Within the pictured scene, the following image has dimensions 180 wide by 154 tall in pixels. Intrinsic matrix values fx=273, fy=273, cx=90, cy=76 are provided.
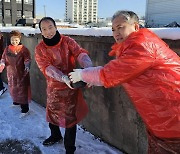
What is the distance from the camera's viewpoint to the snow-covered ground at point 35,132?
3.41 m

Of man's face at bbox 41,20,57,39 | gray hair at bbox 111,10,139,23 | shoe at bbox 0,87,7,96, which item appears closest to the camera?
gray hair at bbox 111,10,139,23

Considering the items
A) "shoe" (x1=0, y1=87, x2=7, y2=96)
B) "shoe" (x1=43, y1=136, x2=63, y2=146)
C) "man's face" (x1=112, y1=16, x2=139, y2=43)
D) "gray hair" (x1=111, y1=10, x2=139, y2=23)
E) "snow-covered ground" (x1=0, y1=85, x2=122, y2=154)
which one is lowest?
"shoe" (x1=0, y1=87, x2=7, y2=96)

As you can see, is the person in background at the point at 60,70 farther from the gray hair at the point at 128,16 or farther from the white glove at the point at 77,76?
the gray hair at the point at 128,16

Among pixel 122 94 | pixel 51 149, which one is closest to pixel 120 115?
pixel 122 94

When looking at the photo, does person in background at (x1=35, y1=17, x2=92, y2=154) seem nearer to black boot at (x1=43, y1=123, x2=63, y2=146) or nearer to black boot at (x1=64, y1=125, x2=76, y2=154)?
black boot at (x1=64, y1=125, x2=76, y2=154)

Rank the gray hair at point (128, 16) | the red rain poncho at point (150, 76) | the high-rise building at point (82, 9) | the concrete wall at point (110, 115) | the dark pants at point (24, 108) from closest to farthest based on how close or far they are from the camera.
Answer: the red rain poncho at point (150, 76) → the gray hair at point (128, 16) → the concrete wall at point (110, 115) → the dark pants at point (24, 108) → the high-rise building at point (82, 9)

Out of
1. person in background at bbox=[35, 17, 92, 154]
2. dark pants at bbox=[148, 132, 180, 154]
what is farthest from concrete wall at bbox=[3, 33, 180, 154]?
dark pants at bbox=[148, 132, 180, 154]

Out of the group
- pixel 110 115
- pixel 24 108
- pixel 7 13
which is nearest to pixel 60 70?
pixel 110 115

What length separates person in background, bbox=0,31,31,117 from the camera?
442cm

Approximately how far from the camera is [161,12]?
17.0 metres

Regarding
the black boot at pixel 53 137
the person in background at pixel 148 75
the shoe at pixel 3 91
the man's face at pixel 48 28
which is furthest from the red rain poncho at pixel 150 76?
the shoe at pixel 3 91

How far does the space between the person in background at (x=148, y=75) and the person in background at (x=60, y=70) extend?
3.47 ft

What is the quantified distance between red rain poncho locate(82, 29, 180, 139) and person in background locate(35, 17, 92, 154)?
110cm

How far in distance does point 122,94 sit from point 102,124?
0.69 m
